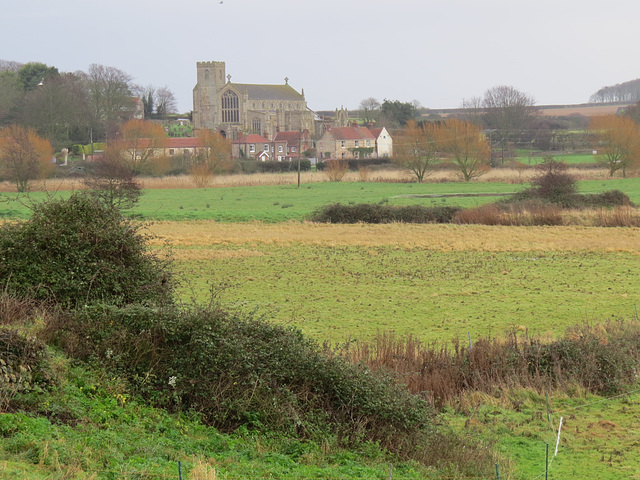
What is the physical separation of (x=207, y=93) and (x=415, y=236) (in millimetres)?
128019

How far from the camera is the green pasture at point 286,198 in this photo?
49.6 meters

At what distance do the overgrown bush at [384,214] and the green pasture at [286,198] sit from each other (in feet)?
7.42

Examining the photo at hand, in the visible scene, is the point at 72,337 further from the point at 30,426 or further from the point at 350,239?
the point at 350,239

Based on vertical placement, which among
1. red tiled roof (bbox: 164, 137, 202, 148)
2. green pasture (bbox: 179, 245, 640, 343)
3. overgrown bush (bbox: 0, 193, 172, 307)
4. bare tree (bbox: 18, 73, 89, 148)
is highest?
bare tree (bbox: 18, 73, 89, 148)

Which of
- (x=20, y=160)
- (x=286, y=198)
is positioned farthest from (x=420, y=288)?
(x=20, y=160)

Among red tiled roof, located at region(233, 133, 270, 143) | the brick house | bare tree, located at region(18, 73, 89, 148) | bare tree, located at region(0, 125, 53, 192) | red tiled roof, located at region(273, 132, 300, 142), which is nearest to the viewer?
bare tree, located at region(0, 125, 53, 192)

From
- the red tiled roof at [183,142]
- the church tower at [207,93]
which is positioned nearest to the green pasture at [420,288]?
the red tiled roof at [183,142]

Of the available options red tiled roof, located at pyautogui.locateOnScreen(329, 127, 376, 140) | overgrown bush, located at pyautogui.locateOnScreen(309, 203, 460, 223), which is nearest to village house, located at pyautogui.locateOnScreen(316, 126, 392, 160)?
red tiled roof, located at pyautogui.locateOnScreen(329, 127, 376, 140)

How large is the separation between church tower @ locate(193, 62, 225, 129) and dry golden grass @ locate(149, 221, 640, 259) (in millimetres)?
116714

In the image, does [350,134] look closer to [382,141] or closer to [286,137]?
[382,141]

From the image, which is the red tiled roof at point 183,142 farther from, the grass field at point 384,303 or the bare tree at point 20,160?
the grass field at point 384,303

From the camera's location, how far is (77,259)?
1276cm

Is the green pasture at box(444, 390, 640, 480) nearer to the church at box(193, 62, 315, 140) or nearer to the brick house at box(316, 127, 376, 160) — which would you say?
the brick house at box(316, 127, 376, 160)

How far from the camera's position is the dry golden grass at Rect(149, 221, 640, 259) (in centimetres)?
3334
